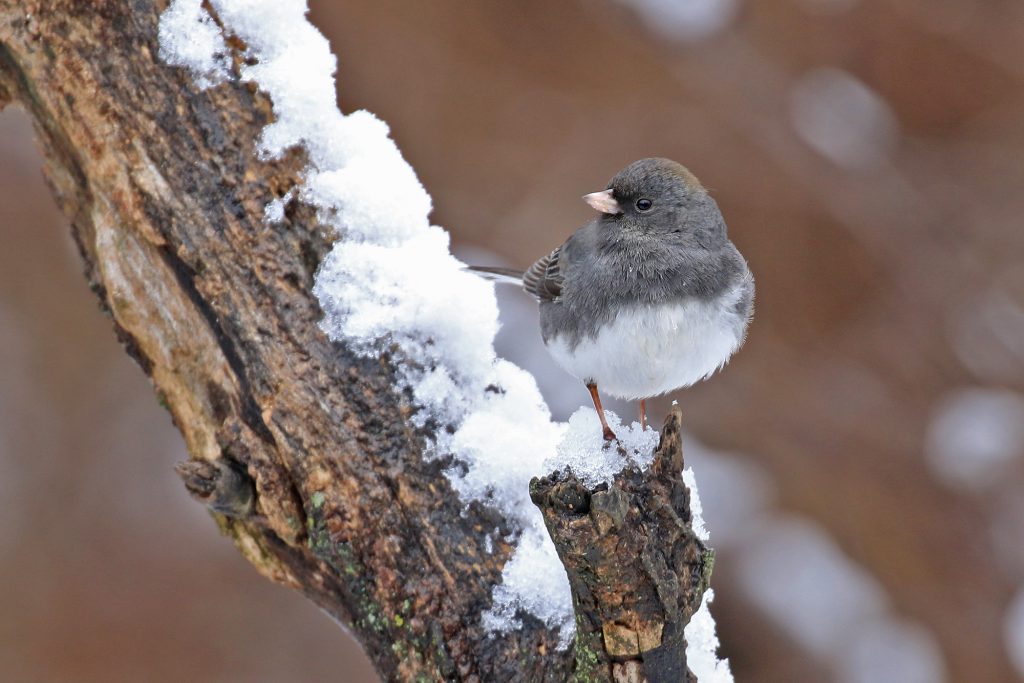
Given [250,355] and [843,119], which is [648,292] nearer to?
[250,355]

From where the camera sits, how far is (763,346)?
4.37 m

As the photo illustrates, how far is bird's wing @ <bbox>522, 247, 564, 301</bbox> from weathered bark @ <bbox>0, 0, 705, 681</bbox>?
0.53m

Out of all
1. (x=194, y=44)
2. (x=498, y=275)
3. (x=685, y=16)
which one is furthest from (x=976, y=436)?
(x=194, y=44)

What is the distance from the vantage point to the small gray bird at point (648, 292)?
1.97 meters

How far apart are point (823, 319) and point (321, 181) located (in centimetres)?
303

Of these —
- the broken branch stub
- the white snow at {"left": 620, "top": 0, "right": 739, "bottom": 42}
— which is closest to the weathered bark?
the broken branch stub

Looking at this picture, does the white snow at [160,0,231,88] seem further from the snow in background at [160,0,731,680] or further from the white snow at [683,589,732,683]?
the white snow at [683,589,732,683]

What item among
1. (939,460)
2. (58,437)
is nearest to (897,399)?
(939,460)

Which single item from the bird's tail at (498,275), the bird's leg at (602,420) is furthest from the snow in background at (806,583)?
the bird's leg at (602,420)

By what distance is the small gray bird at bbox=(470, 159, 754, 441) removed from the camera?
1.97m

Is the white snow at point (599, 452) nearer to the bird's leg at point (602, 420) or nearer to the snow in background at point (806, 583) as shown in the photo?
the bird's leg at point (602, 420)

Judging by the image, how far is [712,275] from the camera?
6.71ft

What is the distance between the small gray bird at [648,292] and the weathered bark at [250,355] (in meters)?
0.45

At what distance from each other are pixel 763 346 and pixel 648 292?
2.54 meters
